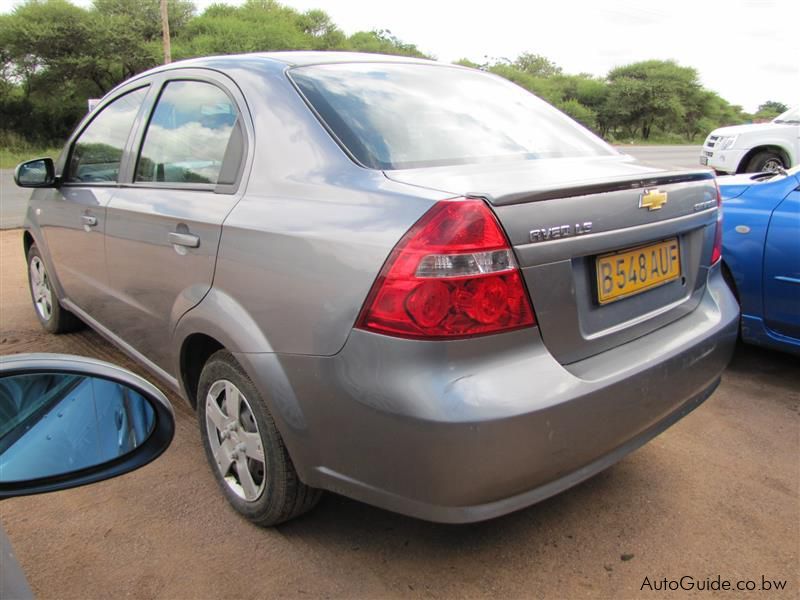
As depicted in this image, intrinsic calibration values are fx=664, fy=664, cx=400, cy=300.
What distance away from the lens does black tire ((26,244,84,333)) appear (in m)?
4.25

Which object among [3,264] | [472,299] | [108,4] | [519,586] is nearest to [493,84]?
[472,299]

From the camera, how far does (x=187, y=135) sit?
8.75 feet

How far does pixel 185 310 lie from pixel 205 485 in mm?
747

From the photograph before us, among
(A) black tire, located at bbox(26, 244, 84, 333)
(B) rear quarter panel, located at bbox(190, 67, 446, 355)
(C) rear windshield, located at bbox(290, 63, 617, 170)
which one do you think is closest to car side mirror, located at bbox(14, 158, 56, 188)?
(A) black tire, located at bbox(26, 244, 84, 333)

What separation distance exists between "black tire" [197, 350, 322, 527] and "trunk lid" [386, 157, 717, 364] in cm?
87

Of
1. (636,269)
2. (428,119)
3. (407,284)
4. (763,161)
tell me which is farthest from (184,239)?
(763,161)

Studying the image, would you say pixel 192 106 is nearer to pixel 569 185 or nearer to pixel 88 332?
pixel 569 185

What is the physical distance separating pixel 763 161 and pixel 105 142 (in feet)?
35.6

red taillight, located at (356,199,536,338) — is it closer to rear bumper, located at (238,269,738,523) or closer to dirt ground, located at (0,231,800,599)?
rear bumper, located at (238,269,738,523)

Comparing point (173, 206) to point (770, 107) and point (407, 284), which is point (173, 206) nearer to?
point (407, 284)

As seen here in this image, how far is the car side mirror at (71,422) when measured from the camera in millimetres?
1080

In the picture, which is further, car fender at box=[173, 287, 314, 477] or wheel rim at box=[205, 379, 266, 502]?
wheel rim at box=[205, 379, 266, 502]

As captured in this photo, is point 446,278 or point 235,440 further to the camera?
point 235,440

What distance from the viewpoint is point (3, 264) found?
667 centimetres
